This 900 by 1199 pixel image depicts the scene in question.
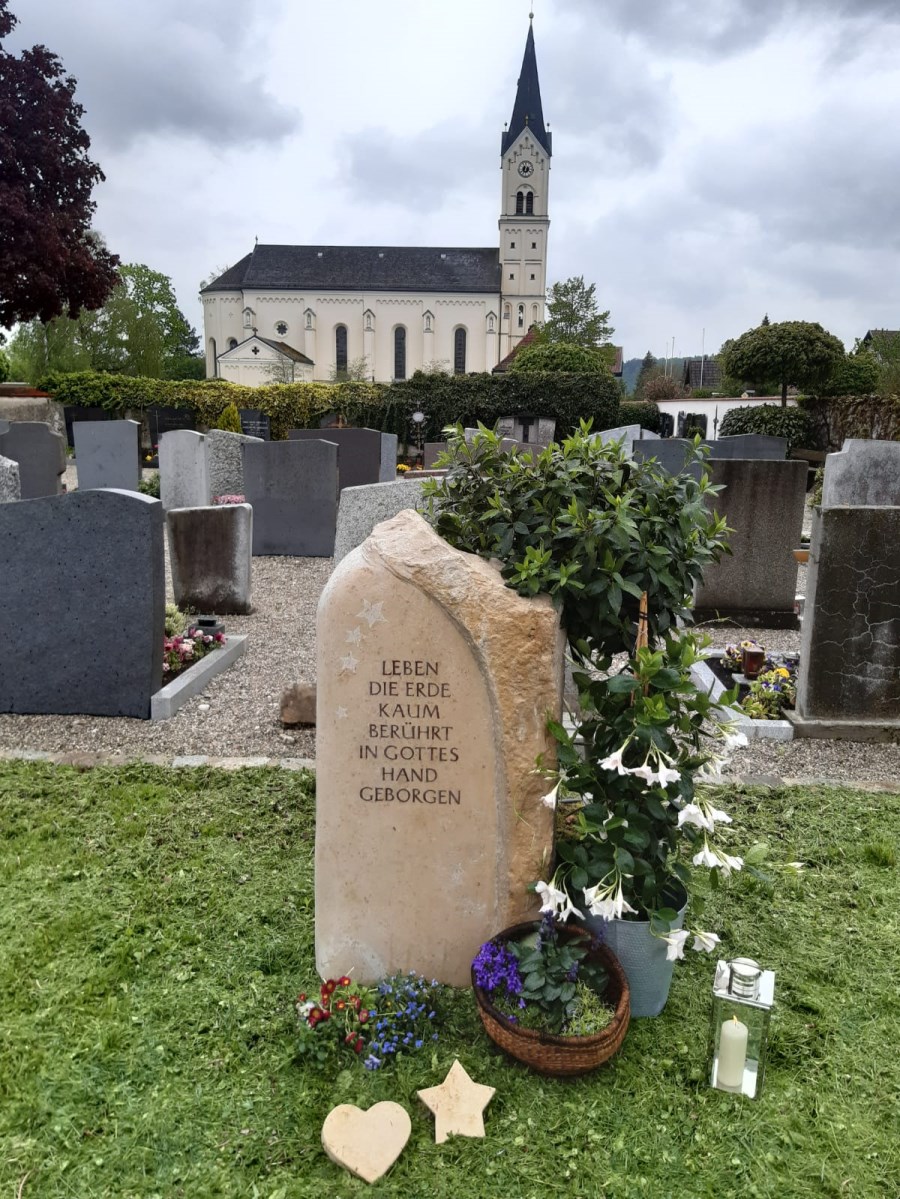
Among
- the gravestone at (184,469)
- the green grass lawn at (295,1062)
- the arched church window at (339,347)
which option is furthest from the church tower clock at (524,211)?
the green grass lawn at (295,1062)

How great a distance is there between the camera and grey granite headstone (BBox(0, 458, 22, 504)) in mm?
6609

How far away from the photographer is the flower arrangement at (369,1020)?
2.67 metres

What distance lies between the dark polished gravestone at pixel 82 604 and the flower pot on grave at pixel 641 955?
3.84 meters

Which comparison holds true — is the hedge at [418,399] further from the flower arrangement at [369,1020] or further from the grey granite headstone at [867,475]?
the flower arrangement at [369,1020]

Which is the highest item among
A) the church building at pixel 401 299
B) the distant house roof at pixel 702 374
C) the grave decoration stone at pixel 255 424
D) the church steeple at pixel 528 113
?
the church steeple at pixel 528 113

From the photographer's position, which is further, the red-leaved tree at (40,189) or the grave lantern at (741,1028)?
the red-leaved tree at (40,189)

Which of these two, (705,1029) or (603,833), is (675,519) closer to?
(603,833)

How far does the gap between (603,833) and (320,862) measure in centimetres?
102

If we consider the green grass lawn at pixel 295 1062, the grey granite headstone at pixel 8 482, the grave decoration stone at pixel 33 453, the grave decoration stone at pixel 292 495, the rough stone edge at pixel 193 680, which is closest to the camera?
the green grass lawn at pixel 295 1062

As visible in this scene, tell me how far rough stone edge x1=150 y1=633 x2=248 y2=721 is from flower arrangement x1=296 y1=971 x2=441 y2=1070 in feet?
10.9

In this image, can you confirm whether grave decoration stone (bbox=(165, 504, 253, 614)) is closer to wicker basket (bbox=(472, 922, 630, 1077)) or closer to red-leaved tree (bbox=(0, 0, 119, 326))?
wicker basket (bbox=(472, 922, 630, 1077))

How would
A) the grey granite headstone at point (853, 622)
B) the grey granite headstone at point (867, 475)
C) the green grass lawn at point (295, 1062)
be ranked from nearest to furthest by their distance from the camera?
the green grass lawn at point (295, 1062) → the grey granite headstone at point (853, 622) → the grey granite headstone at point (867, 475)

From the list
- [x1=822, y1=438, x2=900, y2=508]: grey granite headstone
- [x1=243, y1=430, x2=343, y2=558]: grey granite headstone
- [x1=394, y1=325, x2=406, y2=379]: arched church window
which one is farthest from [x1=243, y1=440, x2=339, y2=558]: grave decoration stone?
[x1=394, y1=325, x2=406, y2=379]: arched church window

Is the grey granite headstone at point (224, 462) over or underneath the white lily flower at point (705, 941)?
over
